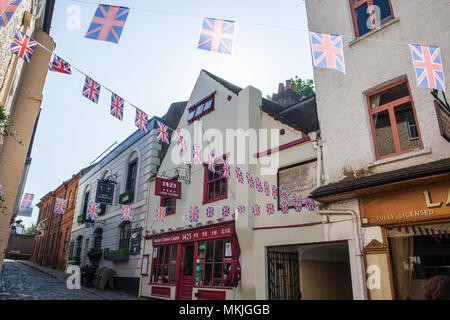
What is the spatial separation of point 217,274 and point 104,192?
9.36 m

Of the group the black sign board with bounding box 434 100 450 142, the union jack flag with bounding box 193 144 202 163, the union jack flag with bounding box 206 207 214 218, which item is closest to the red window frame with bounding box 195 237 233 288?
the union jack flag with bounding box 206 207 214 218

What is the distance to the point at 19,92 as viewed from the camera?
10.1m

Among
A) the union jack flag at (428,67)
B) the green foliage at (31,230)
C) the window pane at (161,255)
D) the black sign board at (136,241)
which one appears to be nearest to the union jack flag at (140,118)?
the union jack flag at (428,67)

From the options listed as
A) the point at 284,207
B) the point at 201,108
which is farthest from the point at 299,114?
the point at 201,108

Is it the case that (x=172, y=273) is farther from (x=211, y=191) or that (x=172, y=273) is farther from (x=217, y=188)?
(x=217, y=188)

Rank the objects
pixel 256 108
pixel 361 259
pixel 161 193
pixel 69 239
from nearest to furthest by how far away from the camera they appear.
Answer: pixel 361 259 < pixel 256 108 < pixel 161 193 < pixel 69 239

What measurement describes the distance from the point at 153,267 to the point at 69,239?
14.4m

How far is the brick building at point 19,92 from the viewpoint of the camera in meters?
8.23

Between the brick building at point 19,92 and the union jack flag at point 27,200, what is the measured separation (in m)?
9.40

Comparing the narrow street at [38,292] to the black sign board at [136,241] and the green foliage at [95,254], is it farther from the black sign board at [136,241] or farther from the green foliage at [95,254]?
the green foliage at [95,254]

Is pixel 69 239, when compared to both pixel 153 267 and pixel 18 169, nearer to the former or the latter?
pixel 153 267


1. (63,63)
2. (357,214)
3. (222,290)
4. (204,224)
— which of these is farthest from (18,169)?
(357,214)

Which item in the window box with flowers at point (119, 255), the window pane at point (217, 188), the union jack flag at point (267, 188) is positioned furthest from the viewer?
the window box with flowers at point (119, 255)

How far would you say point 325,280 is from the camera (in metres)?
9.52
